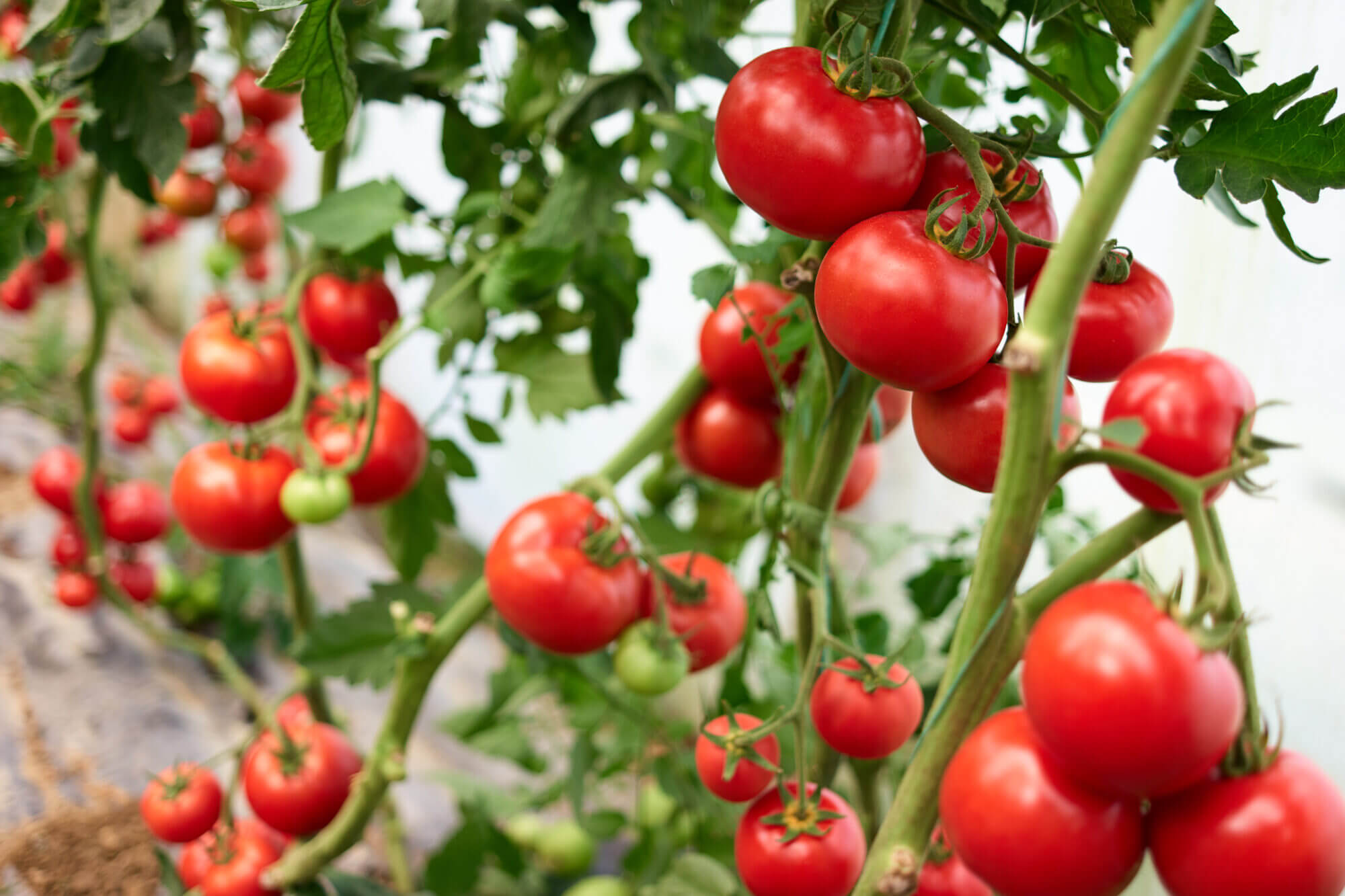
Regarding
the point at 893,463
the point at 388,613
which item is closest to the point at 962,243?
the point at 388,613

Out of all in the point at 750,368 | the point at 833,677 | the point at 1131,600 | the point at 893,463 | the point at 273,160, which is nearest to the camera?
the point at 1131,600

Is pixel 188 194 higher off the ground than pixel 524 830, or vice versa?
pixel 188 194

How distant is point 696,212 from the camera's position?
63 cm

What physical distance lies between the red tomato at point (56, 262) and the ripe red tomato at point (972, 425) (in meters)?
1.03

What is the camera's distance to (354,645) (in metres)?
0.65

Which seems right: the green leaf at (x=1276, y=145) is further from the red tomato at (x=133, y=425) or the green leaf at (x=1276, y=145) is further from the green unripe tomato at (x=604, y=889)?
the red tomato at (x=133, y=425)

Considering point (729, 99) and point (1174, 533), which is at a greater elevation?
point (729, 99)

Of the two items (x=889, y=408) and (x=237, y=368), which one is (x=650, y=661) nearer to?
(x=889, y=408)

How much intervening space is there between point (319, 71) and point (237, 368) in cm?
34

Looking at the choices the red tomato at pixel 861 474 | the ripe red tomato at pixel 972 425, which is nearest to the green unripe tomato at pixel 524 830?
the red tomato at pixel 861 474

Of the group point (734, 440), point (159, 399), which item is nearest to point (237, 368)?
point (734, 440)

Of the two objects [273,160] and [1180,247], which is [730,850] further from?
[273,160]

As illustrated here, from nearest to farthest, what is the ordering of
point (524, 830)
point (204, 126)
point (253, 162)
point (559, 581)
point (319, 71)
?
point (319, 71)
point (559, 581)
point (204, 126)
point (253, 162)
point (524, 830)

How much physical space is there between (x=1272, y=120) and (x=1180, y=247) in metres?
0.34
